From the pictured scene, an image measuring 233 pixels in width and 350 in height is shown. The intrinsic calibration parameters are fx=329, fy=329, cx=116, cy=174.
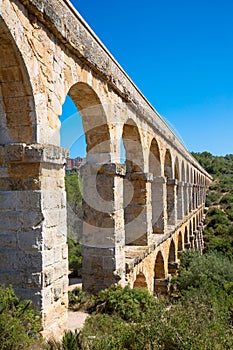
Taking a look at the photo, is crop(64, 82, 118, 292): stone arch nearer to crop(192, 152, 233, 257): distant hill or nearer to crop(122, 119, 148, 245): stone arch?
crop(122, 119, 148, 245): stone arch

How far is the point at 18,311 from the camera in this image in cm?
323

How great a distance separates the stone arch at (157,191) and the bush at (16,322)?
24.9 ft

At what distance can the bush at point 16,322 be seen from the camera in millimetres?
2826

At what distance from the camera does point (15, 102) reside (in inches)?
141

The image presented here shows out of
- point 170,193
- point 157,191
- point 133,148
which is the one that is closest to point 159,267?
A: point 157,191

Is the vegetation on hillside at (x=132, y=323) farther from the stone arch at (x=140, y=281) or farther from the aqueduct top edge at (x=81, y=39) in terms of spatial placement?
the aqueduct top edge at (x=81, y=39)

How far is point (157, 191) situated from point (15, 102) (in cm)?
Result: 762

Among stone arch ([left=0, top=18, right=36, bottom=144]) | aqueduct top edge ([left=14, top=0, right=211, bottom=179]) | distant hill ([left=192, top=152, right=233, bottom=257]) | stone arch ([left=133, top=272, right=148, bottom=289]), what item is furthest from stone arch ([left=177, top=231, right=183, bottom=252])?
stone arch ([left=0, top=18, right=36, bottom=144])

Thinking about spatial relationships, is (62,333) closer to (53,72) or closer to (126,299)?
(126,299)

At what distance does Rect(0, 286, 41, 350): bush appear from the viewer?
283 centimetres

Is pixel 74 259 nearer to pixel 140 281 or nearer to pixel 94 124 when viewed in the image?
pixel 140 281

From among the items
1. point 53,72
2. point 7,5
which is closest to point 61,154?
point 53,72

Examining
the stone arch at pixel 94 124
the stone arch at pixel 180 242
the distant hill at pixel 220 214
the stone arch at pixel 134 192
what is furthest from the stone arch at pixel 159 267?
the distant hill at pixel 220 214

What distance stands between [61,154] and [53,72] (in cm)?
101
